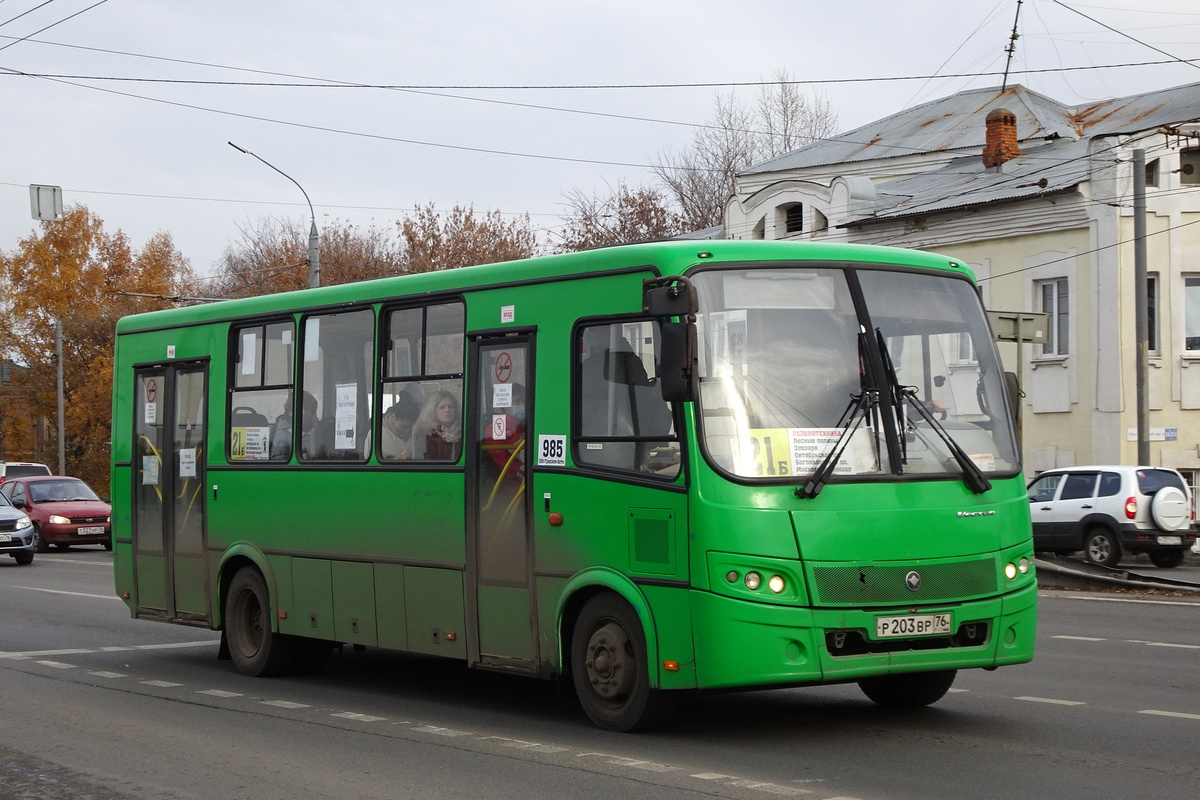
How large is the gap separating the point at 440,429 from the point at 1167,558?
1801 cm

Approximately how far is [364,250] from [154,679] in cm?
6175

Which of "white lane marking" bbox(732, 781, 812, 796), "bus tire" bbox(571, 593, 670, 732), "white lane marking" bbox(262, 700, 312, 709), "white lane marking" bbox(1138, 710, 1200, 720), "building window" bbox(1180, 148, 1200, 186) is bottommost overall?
"white lane marking" bbox(262, 700, 312, 709)

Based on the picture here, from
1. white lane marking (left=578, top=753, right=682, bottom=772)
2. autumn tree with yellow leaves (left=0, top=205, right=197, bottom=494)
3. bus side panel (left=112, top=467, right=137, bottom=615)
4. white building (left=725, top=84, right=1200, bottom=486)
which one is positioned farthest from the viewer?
autumn tree with yellow leaves (left=0, top=205, right=197, bottom=494)

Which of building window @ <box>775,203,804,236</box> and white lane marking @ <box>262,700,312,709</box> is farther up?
building window @ <box>775,203,804,236</box>

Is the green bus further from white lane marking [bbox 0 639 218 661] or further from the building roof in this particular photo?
the building roof

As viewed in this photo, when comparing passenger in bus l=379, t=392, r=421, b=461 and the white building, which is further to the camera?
the white building

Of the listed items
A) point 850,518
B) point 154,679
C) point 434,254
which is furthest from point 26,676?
point 434,254

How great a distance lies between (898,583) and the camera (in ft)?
27.8

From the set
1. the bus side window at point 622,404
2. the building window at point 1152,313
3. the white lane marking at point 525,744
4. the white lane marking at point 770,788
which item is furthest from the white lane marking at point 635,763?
the building window at point 1152,313

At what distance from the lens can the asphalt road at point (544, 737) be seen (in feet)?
24.7

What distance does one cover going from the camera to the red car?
110 feet

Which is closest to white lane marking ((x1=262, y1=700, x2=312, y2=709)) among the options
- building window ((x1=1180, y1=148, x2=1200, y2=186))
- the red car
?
the red car

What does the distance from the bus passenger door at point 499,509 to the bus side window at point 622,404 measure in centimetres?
57

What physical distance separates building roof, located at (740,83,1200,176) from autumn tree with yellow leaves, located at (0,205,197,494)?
27164 mm
